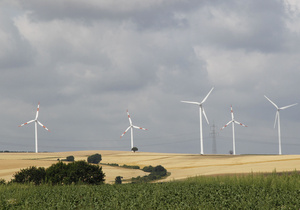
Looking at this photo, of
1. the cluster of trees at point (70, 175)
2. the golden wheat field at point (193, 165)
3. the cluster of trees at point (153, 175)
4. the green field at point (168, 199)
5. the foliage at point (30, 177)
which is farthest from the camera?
the golden wheat field at point (193, 165)

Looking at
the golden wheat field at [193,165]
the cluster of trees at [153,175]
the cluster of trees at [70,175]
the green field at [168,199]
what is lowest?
the cluster of trees at [153,175]

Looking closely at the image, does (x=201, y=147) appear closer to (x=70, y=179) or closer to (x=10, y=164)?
(x=10, y=164)

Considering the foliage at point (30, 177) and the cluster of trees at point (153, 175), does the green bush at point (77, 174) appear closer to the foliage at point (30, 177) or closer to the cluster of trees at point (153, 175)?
the foliage at point (30, 177)

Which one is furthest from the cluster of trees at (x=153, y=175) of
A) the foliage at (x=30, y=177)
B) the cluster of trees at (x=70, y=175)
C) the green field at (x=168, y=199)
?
the green field at (x=168, y=199)

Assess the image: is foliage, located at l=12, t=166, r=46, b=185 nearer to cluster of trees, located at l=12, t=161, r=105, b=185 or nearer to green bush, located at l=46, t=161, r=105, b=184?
cluster of trees, located at l=12, t=161, r=105, b=185

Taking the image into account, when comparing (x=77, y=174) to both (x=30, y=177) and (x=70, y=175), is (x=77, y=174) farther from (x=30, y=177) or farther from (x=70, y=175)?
(x=30, y=177)

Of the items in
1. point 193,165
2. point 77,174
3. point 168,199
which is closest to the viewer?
point 168,199

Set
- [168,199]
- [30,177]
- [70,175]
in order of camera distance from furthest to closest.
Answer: [30,177], [70,175], [168,199]

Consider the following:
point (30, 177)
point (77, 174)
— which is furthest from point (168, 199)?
point (30, 177)

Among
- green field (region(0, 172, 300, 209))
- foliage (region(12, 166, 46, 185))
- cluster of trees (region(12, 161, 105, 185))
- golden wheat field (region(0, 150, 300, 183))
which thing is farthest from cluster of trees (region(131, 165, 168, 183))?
green field (region(0, 172, 300, 209))

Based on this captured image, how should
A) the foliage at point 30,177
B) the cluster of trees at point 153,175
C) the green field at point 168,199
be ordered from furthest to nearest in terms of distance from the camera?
the cluster of trees at point 153,175 < the foliage at point 30,177 < the green field at point 168,199

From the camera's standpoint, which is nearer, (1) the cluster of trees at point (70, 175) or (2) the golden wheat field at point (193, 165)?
(1) the cluster of trees at point (70, 175)

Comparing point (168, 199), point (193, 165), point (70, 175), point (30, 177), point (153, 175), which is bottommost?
point (153, 175)

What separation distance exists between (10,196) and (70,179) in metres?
14.9
